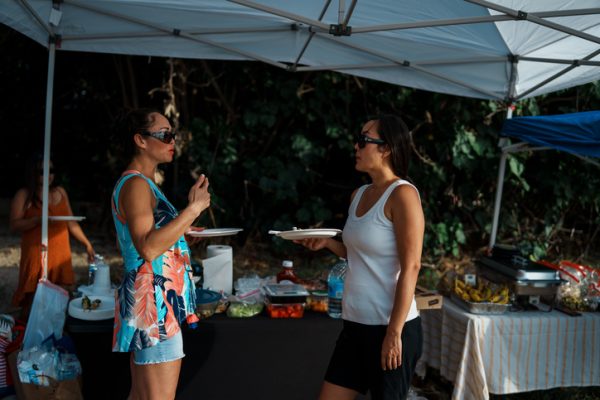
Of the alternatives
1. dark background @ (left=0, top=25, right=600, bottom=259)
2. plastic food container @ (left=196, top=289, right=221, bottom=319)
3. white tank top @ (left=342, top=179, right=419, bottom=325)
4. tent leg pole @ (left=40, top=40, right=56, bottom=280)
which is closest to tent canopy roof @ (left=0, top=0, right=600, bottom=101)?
tent leg pole @ (left=40, top=40, right=56, bottom=280)

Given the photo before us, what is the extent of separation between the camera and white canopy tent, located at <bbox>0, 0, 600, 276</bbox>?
3.23m

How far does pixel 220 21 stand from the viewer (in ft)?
11.9

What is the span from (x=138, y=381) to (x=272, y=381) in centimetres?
95

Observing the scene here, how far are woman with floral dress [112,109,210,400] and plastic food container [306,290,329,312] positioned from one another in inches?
42.5

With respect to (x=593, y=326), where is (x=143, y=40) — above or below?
above

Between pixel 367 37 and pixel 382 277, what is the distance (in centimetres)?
231

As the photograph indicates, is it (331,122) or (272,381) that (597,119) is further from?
(331,122)

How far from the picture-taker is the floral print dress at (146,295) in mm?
2018

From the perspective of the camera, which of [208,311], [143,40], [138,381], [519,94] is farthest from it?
[519,94]

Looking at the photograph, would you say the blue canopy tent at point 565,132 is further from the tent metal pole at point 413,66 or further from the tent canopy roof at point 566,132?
the tent metal pole at point 413,66

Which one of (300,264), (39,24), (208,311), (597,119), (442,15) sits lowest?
(300,264)

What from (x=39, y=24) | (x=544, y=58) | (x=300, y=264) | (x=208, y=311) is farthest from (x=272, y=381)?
(x=300, y=264)

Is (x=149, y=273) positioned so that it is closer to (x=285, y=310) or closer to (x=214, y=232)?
(x=214, y=232)

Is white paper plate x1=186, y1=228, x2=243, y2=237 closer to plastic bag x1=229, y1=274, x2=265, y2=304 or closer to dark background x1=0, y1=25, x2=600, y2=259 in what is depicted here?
plastic bag x1=229, y1=274, x2=265, y2=304
